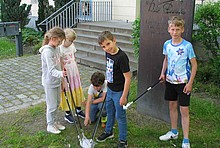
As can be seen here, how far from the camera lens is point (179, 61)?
3152 millimetres

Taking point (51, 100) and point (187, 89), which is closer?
point (187, 89)

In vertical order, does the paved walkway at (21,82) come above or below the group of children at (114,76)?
below

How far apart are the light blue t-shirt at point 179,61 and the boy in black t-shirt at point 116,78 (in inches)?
22.7

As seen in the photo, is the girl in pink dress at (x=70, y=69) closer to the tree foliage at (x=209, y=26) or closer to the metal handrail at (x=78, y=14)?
the tree foliage at (x=209, y=26)

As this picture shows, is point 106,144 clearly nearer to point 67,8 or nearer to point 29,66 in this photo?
point 29,66

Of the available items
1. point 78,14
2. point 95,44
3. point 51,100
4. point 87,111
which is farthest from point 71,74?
point 78,14

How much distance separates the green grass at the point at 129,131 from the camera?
3500 mm

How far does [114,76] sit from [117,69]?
0.37 feet

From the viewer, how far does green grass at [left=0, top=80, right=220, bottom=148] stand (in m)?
3.50

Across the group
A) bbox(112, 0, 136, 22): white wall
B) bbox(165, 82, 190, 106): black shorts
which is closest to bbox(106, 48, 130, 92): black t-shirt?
bbox(165, 82, 190, 106): black shorts

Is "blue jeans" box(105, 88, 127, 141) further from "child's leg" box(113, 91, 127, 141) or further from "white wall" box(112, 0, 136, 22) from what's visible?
"white wall" box(112, 0, 136, 22)

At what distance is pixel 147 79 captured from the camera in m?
4.13

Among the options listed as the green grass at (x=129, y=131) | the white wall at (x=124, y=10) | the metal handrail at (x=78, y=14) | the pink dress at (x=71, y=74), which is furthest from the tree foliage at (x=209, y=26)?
the metal handrail at (x=78, y=14)

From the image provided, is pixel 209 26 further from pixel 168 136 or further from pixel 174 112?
pixel 168 136
